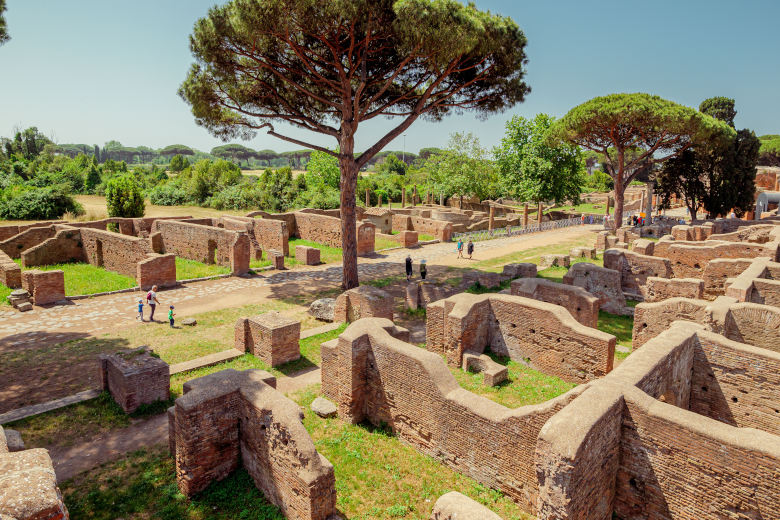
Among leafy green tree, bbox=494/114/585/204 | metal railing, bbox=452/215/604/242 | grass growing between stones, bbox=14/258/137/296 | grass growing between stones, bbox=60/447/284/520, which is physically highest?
leafy green tree, bbox=494/114/585/204

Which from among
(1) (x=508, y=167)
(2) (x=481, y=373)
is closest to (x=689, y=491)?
(2) (x=481, y=373)

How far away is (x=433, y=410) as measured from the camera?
7.22 meters

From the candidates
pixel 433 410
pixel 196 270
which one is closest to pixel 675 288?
pixel 433 410

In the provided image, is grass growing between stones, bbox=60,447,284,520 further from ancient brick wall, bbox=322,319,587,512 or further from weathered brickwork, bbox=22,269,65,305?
weathered brickwork, bbox=22,269,65,305

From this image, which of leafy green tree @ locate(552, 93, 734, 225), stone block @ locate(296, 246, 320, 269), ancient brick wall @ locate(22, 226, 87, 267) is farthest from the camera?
leafy green tree @ locate(552, 93, 734, 225)

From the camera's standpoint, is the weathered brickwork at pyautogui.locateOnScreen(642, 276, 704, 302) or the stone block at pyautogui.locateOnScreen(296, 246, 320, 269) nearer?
the weathered brickwork at pyautogui.locateOnScreen(642, 276, 704, 302)

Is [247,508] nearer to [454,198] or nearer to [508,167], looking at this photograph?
[508,167]

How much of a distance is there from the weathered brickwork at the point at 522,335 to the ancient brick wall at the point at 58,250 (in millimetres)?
19739

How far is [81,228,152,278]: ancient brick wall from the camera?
1884cm

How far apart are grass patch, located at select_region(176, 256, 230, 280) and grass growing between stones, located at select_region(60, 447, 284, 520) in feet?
43.3

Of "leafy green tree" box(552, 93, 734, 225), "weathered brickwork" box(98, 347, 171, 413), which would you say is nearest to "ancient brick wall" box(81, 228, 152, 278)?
"weathered brickwork" box(98, 347, 171, 413)

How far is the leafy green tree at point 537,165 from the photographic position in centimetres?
3888

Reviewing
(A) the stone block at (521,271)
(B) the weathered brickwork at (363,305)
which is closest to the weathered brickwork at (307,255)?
(B) the weathered brickwork at (363,305)

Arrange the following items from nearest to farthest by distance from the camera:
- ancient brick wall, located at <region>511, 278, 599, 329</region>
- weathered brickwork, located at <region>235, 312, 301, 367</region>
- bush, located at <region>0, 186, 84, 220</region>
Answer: weathered brickwork, located at <region>235, 312, 301, 367</region>, ancient brick wall, located at <region>511, 278, 599, 329</region>, bush, located at <region>0, 186, 84, 220</region>
